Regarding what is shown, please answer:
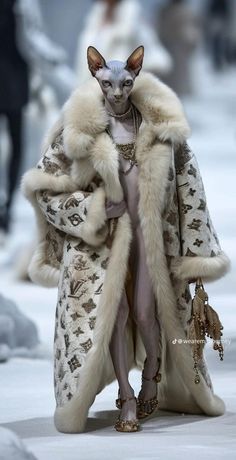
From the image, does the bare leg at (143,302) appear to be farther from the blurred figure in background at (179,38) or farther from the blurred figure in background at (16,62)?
the blurred figure in background at (179,38)

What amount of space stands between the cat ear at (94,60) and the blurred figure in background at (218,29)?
1317cm

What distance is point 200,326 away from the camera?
252 inches

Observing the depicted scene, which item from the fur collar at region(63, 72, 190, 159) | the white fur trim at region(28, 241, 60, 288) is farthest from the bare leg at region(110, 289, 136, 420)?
the fur collar at region(63, 72, 190, 159)

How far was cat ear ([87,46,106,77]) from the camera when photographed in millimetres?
6328

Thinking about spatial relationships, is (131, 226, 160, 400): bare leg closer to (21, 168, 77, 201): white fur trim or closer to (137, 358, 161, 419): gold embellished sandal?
(137, 358, 161, 419): gold embellished sandal

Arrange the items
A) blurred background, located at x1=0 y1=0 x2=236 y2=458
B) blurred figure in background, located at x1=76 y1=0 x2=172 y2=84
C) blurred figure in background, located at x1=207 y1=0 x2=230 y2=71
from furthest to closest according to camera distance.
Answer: blurred figure in background, located at x1=207 y1=0 x2=230 y2=71 → blurred figure in background, located at x1=76 y1=0 x2=172 y2=84 → blurred background, located at x1=0 y1=0 x2=236 y2=458

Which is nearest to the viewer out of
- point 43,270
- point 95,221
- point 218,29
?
point 95,221

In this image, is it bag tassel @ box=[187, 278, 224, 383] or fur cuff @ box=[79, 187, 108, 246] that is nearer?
fur cuff @ box=[79, 187, 108, 246]

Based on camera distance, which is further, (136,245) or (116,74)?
(136,245)

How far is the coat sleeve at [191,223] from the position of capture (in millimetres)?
6445

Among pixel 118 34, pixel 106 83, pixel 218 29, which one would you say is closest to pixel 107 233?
pixel 106 83

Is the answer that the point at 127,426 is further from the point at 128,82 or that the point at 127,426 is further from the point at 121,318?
the point at 128,82

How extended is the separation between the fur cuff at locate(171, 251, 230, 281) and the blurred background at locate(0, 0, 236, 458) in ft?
2.43

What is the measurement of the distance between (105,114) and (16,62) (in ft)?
17.3
